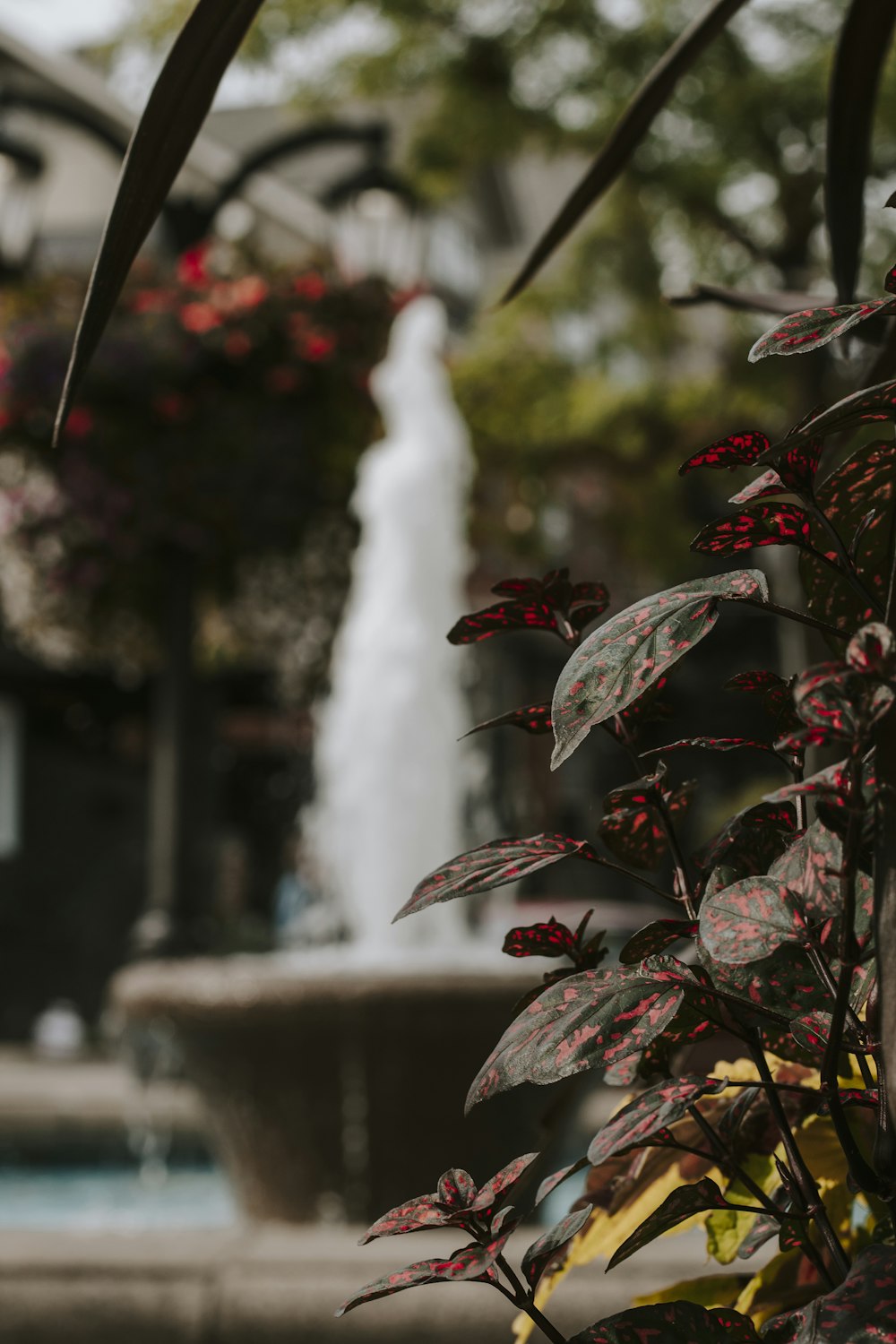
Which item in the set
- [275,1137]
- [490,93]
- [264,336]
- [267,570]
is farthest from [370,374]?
[275,1137]

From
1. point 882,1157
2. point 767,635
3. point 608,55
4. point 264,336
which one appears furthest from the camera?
point 767,635

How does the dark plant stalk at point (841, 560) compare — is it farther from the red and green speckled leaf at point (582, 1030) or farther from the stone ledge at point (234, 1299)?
the stone ledge at point (234, 1299)

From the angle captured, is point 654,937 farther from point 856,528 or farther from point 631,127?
point 631,127

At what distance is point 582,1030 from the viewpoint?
1.93ft

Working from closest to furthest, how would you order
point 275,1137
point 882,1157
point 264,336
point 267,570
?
1. point 882,1157
2. point 275,1137
3. point 264,336
4. point 267,570

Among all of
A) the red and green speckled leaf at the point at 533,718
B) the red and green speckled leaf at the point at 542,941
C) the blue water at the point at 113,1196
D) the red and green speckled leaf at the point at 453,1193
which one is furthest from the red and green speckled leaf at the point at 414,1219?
the blue water at the point at 113,1196

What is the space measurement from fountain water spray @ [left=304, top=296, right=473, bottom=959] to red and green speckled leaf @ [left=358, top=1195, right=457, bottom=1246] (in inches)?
112

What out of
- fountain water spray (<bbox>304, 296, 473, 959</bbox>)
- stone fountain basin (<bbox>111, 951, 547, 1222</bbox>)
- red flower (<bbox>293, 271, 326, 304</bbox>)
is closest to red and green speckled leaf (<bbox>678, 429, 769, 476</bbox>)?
stone fountain basin (<bbox>111, 951, 547, 1222</bbox>)

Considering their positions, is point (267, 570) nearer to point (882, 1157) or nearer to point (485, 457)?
point (485, 457)

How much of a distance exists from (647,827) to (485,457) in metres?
9.91

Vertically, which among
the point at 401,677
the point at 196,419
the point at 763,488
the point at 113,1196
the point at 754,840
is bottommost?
the point at 754,840

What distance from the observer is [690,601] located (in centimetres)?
60

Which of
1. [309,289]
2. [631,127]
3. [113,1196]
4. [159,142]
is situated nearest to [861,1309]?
[159,142]

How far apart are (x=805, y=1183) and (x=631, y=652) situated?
0.24m
